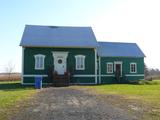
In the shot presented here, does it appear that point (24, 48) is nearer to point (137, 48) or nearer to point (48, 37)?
point (48, 37)

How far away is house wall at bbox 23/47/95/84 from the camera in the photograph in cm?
3697

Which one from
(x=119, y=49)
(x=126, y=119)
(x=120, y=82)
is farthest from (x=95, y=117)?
(x=119, y=49)

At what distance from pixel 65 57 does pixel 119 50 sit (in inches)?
359

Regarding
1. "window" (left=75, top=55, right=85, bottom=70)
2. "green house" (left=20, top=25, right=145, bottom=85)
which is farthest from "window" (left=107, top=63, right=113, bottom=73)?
"window" (left=75, top=55, right=85, bottom=70)

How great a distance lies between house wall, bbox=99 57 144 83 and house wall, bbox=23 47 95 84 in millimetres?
3413

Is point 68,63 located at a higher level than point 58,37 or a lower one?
lower

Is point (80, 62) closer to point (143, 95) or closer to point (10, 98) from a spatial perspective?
point (143, 95)

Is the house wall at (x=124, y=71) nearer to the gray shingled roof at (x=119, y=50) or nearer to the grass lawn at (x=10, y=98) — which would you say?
the gray shingled roof at (x=119, y=50)

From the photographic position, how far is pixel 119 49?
44812 millimetres

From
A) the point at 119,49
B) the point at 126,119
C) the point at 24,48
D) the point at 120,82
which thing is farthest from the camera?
the point at 119,49

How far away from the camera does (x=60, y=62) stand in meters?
37.7

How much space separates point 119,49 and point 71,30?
6.67 meters

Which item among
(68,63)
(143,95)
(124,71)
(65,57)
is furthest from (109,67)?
(143,95)

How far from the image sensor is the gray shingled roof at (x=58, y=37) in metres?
37.7
